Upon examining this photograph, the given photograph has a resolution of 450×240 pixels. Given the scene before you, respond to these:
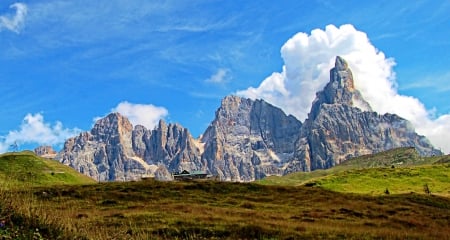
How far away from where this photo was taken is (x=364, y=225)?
4344 cm

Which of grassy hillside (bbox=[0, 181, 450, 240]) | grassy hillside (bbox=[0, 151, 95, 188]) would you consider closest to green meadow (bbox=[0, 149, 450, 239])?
grassy hillside (bbox=[0, 181, 450, 240])

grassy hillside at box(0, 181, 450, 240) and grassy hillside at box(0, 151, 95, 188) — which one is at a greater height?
grassy hillside at box(0, 151, 95, 188)

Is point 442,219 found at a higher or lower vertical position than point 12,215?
lower

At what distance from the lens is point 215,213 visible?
45.6 meters

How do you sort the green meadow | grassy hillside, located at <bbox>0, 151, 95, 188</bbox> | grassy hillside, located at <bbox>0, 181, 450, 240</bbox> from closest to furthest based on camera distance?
1. the green meadow
2. grassy hillside, located at <bbox>0, 181, 450, 240</bbox>
3. grassy hillside, located at <bbox>0, 151, 95, 188</bbox>

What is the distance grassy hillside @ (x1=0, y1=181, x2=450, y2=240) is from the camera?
14875 mm

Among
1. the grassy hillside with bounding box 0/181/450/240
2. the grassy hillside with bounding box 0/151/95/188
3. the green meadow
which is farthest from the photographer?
the grassy hillside with bounding box 0/151/95/188

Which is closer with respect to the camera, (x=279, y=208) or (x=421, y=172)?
(x=279, y=208)

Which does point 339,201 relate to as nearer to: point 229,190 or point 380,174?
point 229,190

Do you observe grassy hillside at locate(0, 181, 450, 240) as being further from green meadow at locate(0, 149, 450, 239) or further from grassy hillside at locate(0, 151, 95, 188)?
grassy hillside at locate(0, 151, 95, 188)

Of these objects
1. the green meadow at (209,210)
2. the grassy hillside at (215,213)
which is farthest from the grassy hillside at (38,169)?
the grassy hillside at (215,213)

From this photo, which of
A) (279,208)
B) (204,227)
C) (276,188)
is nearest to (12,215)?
(204,227)

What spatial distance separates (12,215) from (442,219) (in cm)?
5374

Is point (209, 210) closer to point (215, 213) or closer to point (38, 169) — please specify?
point (215, 213)
